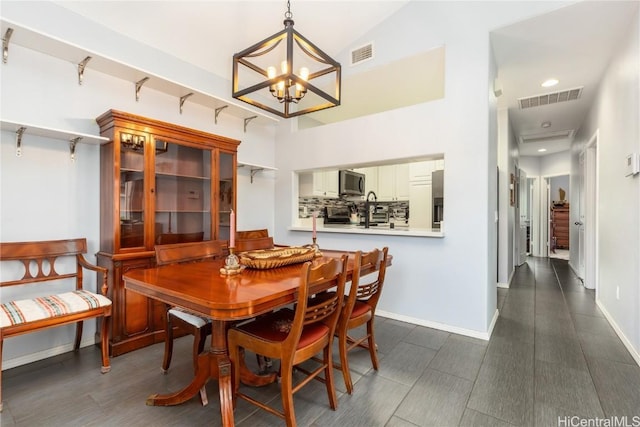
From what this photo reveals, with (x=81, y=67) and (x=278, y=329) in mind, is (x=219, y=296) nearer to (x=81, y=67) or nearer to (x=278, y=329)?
(x=278, y=329)

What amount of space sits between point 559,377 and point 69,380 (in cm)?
338

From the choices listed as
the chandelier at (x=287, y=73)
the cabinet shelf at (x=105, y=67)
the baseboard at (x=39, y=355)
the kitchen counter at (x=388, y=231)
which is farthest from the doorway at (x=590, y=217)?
the baseboard at (x=39, y=355)

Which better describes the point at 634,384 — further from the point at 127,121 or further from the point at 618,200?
the point at 127,121

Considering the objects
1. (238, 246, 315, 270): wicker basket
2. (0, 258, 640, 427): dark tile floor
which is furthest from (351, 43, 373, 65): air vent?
(0, 258, 640, 427): dark tile floor

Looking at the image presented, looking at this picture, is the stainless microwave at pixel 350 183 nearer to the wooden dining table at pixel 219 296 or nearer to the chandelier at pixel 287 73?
the chandelier at pixel 287 73

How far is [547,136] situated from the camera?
607 cm

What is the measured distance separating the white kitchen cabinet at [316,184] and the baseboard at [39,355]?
306cm

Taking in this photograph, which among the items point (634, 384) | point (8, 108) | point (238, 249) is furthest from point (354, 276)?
point (8, 108)

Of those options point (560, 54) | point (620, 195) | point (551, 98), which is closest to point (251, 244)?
point (620, 195)

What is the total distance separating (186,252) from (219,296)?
44.2 inches

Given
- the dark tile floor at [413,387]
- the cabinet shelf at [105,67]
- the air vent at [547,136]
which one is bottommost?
the dark tile floor at [413,387]

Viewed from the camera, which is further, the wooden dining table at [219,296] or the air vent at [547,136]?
the air vent at [547,136]

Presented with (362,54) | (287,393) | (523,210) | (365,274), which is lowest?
(287,393)

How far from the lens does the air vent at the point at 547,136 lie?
5793 millimetres
